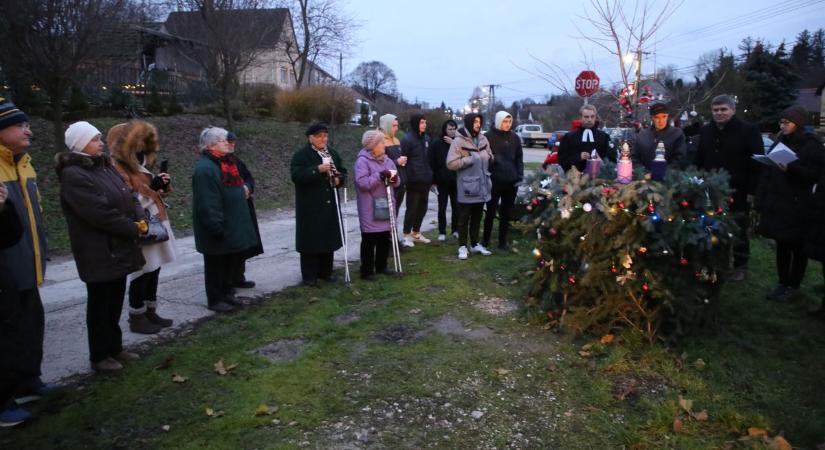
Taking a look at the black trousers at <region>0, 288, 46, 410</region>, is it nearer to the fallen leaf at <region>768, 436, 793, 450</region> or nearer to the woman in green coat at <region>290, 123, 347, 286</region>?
the woman in green coat at <region>290, 123, 347, 286</region>

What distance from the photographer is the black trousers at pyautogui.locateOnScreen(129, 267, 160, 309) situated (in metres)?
5.04

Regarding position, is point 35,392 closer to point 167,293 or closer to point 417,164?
point 167,293

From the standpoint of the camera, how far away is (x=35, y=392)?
3.93m

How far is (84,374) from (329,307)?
2194 millimetres

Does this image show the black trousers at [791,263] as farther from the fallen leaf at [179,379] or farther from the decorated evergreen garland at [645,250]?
the fallen leaf at [179,379]

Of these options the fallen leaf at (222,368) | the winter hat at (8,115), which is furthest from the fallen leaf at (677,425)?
the winter hat at (8,115)

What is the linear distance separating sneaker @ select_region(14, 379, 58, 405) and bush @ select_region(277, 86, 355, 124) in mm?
19146

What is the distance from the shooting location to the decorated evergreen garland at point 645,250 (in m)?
4.41

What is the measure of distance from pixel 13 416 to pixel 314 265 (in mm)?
3403

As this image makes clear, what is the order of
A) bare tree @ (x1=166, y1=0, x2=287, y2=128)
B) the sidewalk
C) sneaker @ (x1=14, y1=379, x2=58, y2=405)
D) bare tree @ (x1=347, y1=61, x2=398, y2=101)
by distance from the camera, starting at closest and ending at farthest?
sneaker @ (x1=14, y1=379, x2=58, y2=405), the sidewalk, bare tree @ (x1=166, y1=0, x2=287, y2=128), bare tree @ (x1=347, y1=61, x2=398, y2=101)

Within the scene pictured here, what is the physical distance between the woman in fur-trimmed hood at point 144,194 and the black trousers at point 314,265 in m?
1.62

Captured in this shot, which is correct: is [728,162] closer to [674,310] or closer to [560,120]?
[674,310]

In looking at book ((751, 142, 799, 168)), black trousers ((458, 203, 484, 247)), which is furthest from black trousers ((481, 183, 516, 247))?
book ((751, 142, 799, 168))

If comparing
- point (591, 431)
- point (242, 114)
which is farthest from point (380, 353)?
point (242, 114)
